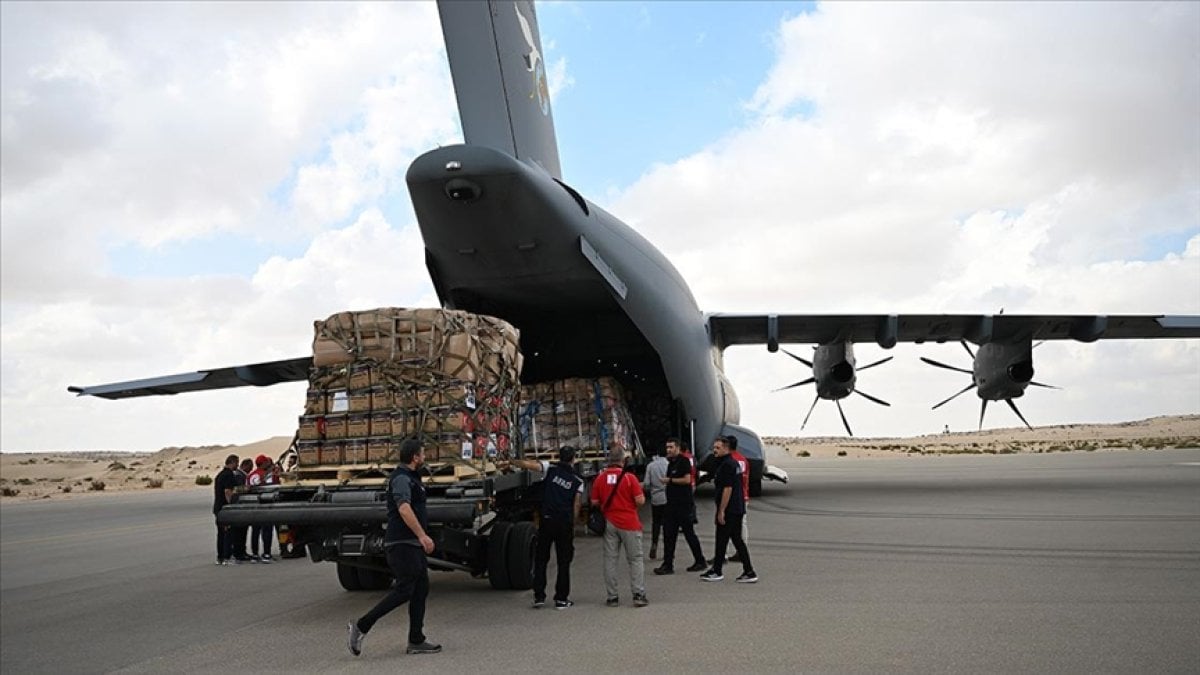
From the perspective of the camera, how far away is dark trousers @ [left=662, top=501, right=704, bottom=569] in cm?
880

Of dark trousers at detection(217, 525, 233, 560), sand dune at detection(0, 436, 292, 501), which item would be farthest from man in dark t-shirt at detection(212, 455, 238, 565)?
sand dune at detection(0, 436, 292, 501)

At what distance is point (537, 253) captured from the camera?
1014cm

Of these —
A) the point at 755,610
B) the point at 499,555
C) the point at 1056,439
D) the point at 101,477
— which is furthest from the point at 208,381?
the point at 1056,439

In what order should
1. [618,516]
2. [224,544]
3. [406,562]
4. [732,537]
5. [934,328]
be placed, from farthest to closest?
[934,328]
[224,544]
[732,537]
[618,516]
[406,562]

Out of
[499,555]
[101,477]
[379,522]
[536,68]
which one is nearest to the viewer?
[379,522]

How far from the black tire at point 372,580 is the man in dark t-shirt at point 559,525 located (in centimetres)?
189

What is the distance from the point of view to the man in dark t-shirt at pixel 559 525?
7242mm

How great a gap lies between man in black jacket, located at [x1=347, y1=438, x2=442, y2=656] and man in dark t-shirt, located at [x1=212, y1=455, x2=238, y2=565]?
535 centimetres

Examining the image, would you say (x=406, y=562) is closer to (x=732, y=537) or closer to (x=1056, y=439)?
(x=732, y=537)

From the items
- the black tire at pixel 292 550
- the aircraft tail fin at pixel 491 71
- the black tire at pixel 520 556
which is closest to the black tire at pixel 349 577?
the black tire at pixel 292 550

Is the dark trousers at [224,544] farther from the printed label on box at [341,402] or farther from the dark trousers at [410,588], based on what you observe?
the dark trousers at [410,588]

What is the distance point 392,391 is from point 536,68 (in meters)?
5.47

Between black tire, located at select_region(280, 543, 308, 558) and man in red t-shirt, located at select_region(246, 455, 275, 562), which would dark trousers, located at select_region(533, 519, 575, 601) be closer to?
black tire, located at select_region(280, 543, 308, 558)

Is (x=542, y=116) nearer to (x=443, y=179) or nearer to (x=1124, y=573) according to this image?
(x=443, y=179)
